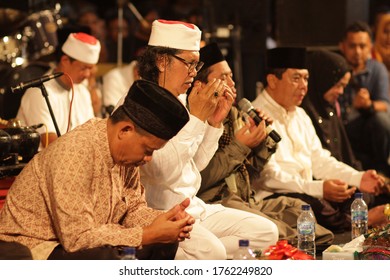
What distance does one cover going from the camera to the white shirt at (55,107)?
22.9ft

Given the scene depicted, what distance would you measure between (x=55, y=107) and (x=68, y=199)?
301 cm

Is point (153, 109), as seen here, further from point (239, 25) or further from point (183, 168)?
point (239, 25)

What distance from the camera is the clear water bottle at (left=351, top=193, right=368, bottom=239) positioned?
21.4ft

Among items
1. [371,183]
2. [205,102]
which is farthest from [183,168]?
[371,183]

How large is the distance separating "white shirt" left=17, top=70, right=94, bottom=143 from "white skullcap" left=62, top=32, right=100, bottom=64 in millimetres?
255

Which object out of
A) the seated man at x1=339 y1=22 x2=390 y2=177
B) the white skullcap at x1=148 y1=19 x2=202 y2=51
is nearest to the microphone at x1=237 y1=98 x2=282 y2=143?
the white skullcap at x1=148 y1=19 x2=202 y2=51

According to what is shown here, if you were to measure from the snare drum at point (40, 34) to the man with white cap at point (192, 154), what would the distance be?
3431mm

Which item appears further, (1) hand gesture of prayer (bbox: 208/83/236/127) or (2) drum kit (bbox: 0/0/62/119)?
(2) drum kit (bbox: 0/0/62/119)

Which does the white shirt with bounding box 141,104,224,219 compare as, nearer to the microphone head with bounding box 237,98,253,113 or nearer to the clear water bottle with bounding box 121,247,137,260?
the microphone head with bounding box 237,98,253,113

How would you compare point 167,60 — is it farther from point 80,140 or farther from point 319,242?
point 319,242

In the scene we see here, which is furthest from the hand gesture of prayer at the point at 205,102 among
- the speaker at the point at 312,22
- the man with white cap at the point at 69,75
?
the speaker at the point at 312,22

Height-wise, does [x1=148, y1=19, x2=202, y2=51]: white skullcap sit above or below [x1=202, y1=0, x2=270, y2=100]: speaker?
above

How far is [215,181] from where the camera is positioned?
6.18 m

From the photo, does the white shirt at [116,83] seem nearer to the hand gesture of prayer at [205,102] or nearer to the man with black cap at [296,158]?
the man with black cap at [296,158]
